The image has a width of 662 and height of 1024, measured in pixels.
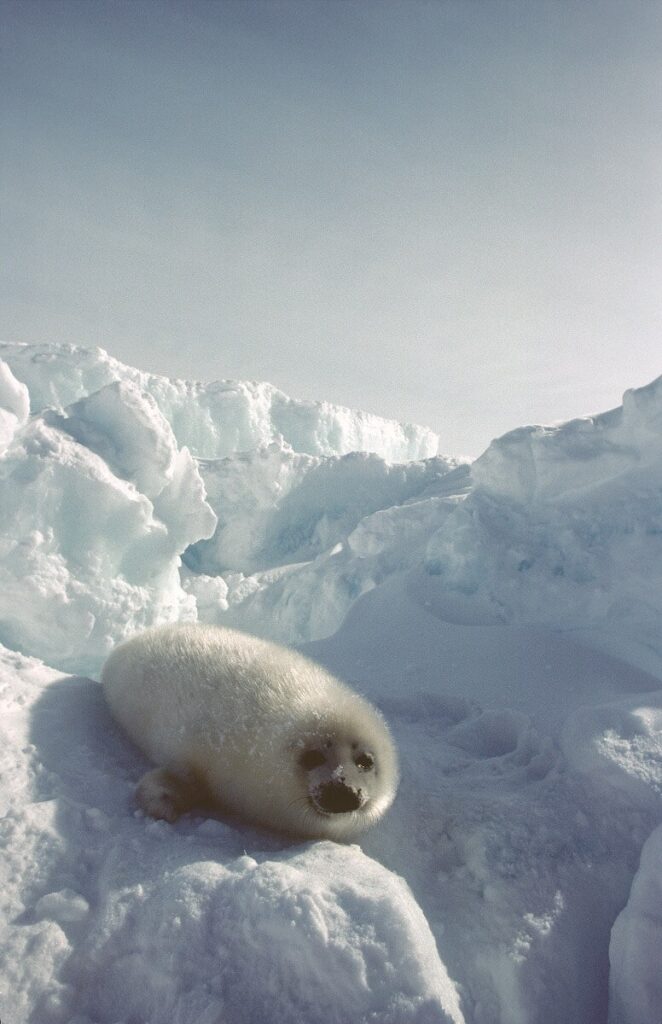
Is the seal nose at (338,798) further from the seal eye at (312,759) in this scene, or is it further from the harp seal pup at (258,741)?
the seal eye at (312,759)

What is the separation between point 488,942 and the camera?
1531mm

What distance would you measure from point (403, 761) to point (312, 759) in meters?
0.64

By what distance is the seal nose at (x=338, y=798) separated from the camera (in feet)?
5.97

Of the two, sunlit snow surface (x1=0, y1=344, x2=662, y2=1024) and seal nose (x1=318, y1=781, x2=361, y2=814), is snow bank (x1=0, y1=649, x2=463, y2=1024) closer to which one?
sunlit snow surface (x1=0, y1=344, x2=662, y2=1024)

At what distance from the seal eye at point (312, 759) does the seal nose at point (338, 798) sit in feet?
0.34

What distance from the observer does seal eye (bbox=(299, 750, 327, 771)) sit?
1.93 m

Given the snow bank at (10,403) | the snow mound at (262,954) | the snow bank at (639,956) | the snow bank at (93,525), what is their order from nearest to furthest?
the snow mound at (262,954), the snow bank at (639,956), the snow bank at (93,525), the snow bank at (10,403)

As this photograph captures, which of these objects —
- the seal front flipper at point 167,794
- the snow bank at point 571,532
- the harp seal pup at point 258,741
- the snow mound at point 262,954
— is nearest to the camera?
the snow mound at point 262,954

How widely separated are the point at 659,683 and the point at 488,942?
243 centimetres

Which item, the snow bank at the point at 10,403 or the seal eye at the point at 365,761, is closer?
the seal eye at the point at 365,761

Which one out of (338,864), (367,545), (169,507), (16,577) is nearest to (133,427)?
(169,507)

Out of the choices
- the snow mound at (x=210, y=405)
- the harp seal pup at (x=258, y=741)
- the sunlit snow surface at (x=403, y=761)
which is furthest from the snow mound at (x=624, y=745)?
the snow mound at (x=210, y=405)

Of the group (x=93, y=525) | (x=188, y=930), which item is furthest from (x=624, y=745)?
(x=93, y=525)

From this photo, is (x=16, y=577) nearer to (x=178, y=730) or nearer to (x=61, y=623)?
(x=61, y=623)
